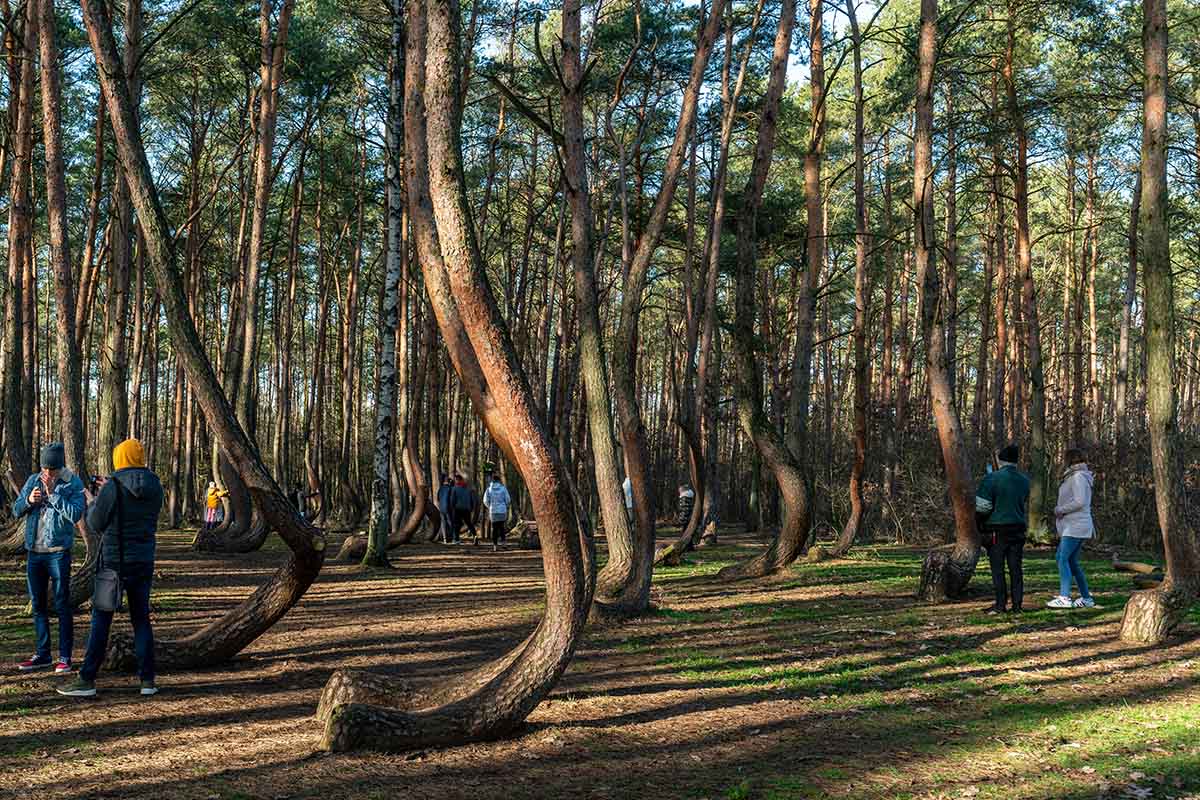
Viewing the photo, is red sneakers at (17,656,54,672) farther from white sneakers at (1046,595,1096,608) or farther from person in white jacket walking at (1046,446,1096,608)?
white sneakers at (1046,595,1096,608)

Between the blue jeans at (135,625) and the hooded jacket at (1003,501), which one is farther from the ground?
the hooded jacket at (1003,501)

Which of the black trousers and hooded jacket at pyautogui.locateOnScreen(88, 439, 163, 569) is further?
the black trousers

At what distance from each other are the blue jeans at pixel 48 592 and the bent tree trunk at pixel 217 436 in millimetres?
379

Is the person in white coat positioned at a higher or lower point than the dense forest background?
lower

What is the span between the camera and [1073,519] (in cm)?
1102

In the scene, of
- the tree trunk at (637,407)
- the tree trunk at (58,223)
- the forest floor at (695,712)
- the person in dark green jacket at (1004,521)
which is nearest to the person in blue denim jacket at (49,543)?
the forest floor at (695,712)

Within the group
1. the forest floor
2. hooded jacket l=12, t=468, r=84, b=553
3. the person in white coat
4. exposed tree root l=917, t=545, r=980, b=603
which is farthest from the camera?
the person in white coat

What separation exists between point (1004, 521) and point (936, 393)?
2.57m

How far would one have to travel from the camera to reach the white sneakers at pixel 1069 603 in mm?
11336

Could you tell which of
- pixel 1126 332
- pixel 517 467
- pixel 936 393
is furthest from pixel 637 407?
pixel 1126 332

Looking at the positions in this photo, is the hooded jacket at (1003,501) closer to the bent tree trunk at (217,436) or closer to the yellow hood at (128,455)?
the bent tree trunk at (217,436)

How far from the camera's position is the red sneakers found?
7871 mm

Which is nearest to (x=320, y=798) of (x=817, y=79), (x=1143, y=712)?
(x=1143, y=712)

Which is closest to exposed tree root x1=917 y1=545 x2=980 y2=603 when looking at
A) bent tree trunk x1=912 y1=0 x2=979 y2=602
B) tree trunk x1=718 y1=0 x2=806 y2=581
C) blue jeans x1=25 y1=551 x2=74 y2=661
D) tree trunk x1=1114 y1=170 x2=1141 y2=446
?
bent tree trunk x1=912 y1=0 x2=979 y2=602
